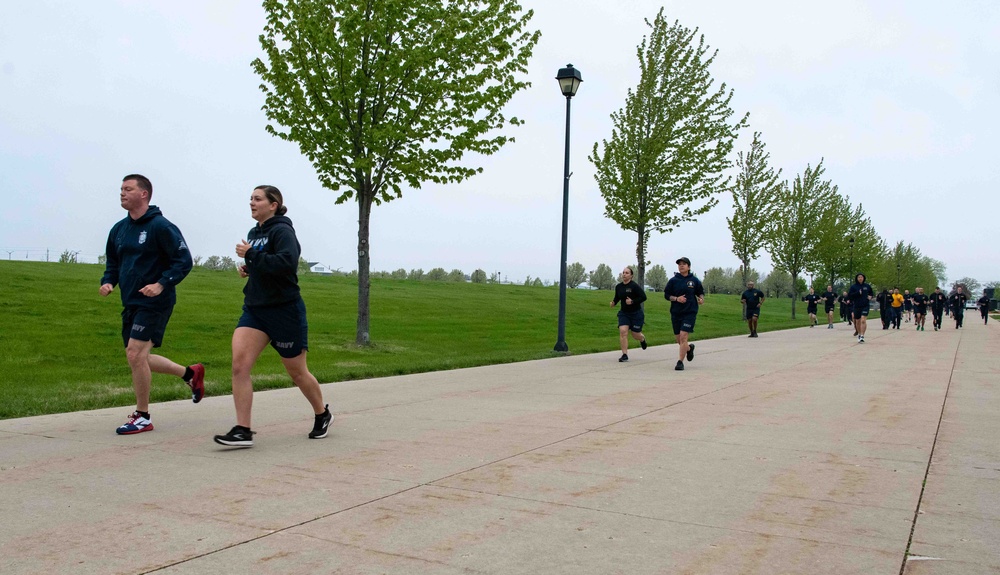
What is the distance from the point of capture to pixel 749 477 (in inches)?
212

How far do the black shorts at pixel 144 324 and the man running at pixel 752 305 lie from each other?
69.7 feet

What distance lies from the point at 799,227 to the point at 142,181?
4461 centimetres

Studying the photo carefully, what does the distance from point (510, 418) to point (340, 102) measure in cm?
946

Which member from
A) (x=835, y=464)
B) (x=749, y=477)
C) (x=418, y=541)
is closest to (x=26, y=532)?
(x=418, y=541)

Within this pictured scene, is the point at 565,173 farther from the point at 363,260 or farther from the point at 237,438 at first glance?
the point at 237,438

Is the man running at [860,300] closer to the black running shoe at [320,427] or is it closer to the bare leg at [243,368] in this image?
the black running shoe at [320,427]

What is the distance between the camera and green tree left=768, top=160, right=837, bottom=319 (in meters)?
46.7

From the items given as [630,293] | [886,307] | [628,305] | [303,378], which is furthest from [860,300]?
[303,378]

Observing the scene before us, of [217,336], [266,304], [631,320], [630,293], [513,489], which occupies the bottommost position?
[513,489]

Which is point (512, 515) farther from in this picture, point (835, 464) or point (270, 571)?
point (835, 464)

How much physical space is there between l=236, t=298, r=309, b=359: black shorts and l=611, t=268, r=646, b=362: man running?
919 centimetres

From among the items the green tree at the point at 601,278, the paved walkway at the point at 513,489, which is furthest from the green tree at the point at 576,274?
the paved walkway at the point at 513,489

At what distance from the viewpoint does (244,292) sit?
6.26 meters

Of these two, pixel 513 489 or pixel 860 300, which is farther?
pixel 860 300
